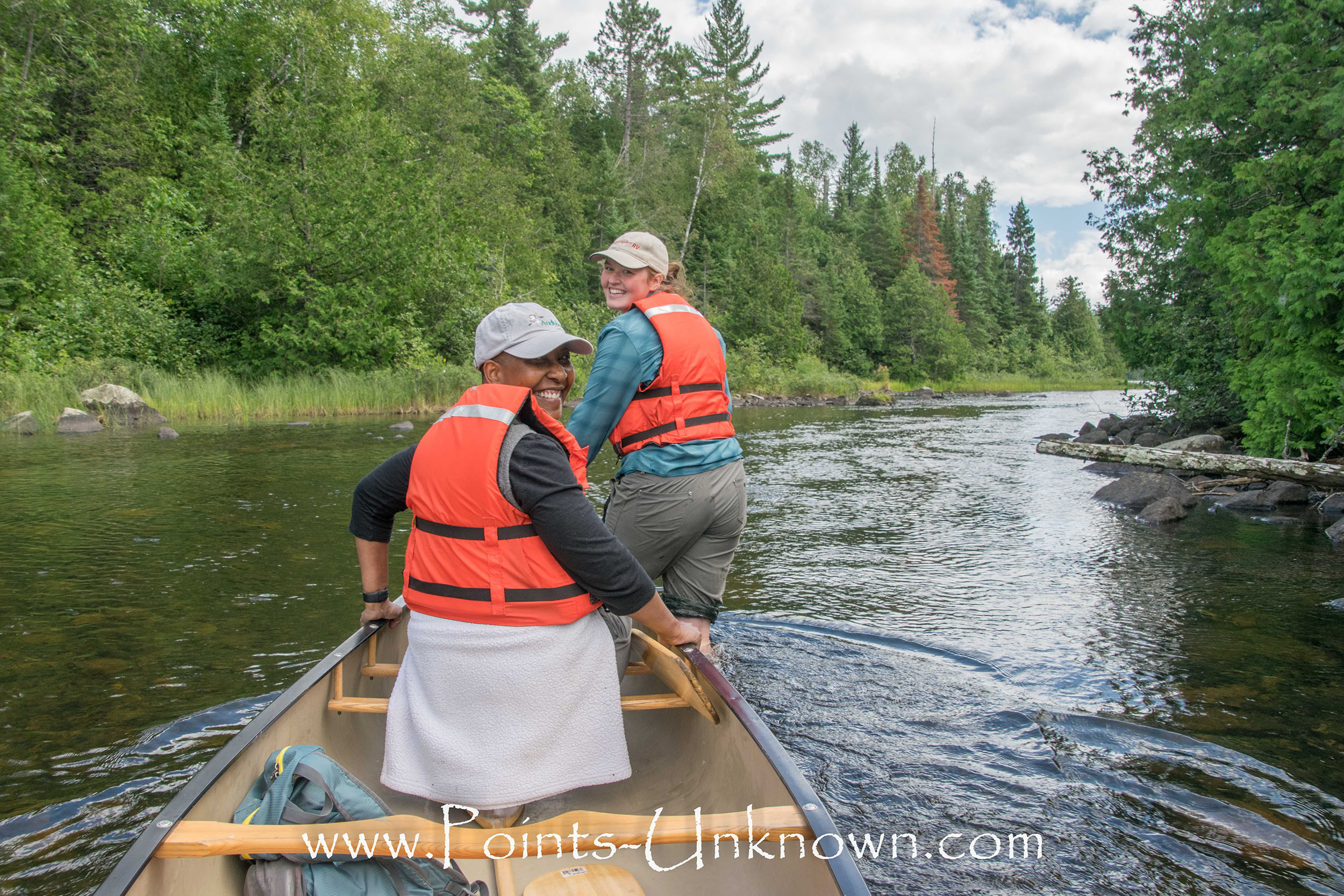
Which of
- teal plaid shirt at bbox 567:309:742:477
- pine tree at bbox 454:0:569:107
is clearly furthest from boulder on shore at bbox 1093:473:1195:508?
pine tree at bbox 454:0:569:107

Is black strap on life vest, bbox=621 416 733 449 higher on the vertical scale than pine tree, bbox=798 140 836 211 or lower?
lower

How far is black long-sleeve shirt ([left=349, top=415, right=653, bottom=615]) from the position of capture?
208 centimetres

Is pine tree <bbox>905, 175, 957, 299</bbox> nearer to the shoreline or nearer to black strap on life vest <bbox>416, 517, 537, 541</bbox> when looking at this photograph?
the shoreline

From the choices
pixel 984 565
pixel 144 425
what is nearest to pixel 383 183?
pixel 144 425

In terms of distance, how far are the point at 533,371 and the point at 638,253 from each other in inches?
48.3

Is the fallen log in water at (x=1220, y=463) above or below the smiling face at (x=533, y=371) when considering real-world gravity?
below

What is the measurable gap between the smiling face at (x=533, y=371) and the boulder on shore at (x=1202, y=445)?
11543 millimetres

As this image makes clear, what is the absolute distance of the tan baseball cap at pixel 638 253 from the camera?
11.1ft

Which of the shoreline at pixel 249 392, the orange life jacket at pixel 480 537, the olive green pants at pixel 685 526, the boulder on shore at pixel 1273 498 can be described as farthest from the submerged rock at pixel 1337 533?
the shoreline at pixel 249 392

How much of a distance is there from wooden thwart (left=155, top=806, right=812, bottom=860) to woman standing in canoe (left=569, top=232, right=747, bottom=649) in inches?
51.5

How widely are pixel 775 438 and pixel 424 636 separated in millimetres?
16023

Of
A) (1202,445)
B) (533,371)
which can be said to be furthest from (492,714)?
(1202,445)

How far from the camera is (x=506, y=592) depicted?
7.01ft

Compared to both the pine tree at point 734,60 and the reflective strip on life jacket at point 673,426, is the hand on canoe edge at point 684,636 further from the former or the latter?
the pine tree at point 734,60
